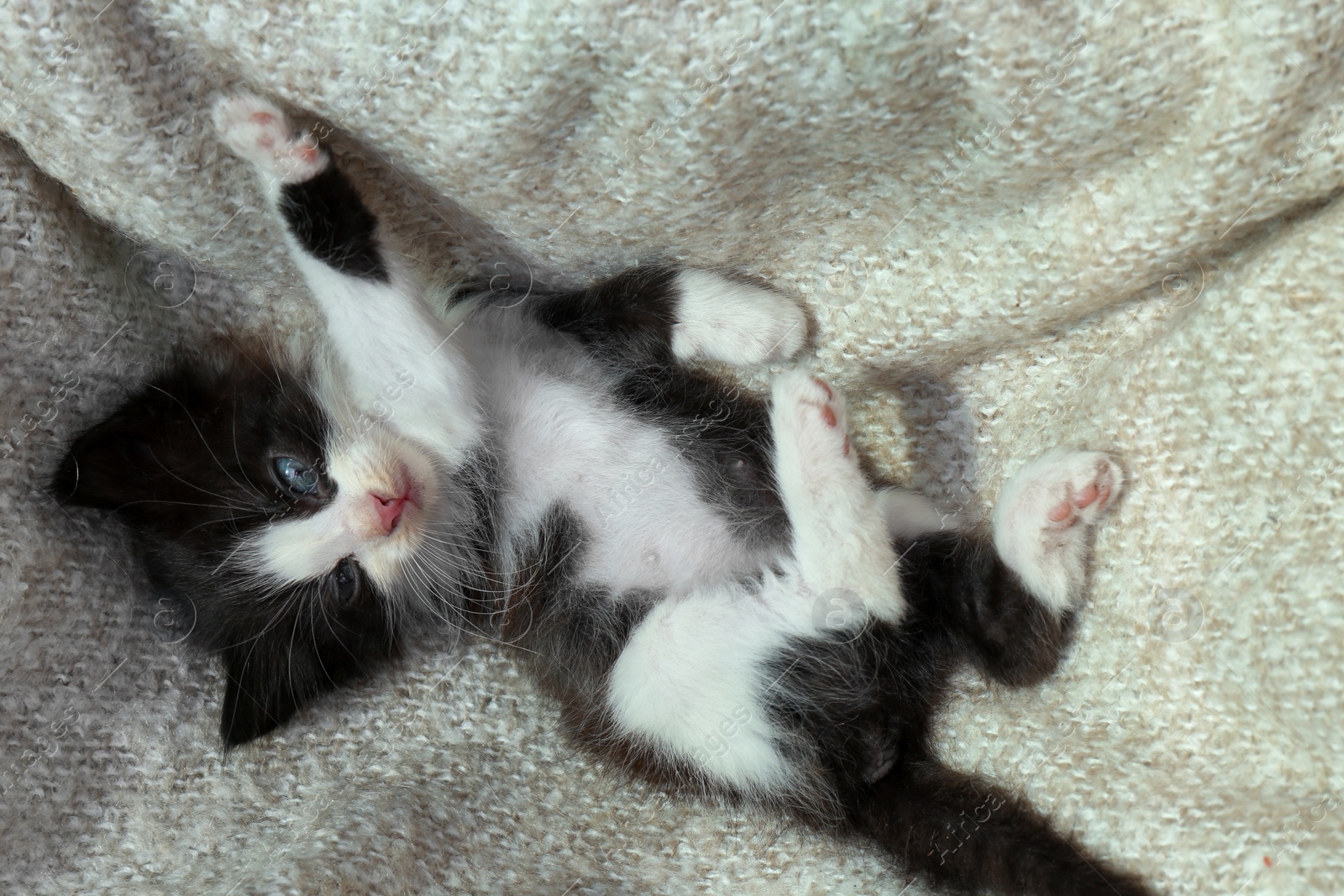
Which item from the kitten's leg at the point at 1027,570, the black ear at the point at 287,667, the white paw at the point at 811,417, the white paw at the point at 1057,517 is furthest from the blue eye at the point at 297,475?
the white paw at the point at 1057,517

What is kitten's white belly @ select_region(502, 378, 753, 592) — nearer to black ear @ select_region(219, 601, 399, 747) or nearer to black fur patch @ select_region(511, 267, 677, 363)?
black fur patch @ select_region(511, 267, 677, 363)

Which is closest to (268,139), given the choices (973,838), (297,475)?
(297,475)

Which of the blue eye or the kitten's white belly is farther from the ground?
the blue eye

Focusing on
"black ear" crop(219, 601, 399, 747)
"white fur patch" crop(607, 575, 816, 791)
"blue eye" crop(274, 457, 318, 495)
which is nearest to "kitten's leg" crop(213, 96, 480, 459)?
"blue eye" crop(274, 457, 318, 495)

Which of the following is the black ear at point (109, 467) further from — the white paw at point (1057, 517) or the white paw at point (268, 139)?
the white paw at point (1057, 517)

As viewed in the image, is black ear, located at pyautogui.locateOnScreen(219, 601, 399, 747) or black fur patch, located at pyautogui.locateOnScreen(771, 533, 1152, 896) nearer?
black fur patch, located at pyautogui.locateOnScreen(771, 533, 1152, 896)

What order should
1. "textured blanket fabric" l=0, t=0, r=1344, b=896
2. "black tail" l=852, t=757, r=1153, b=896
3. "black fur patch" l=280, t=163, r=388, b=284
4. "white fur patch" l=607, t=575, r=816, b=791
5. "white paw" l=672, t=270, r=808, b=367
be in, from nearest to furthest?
"textured blanket fabric" l=0, t=0, r=1344, b=896 → "black tail" l=852, t=757, r=1153, b=896 → "black fur patch" l=280, t=163, r=388, b=284 → "white fur patch" l=607, t=575, r=816, b=791 → "white paw" l=672, t=270, r=808, b=367

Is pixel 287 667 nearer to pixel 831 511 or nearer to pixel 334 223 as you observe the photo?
pixel 334 223

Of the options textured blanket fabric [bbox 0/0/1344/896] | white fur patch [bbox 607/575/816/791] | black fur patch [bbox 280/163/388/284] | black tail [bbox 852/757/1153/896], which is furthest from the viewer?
white fur patch [bbox 607/575/816/791]

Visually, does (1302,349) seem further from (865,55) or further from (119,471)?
(119,471)
